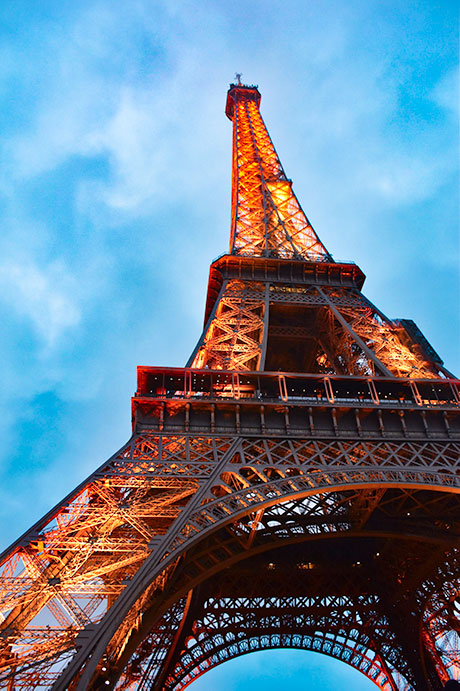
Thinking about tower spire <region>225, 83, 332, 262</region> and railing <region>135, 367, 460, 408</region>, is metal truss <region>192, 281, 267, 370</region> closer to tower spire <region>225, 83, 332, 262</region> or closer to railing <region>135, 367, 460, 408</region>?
railing <region>135, 367, 460, 408</region>

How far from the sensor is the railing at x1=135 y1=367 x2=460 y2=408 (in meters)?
18.3

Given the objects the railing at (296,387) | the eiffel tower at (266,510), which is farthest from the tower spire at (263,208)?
the railing at (296,387)

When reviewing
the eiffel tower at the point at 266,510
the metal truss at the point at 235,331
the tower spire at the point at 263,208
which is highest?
the tower spire at the point at 263,208

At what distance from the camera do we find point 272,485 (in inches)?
554

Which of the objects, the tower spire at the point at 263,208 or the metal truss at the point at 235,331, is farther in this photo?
→ the tower spire at the point at 263,208

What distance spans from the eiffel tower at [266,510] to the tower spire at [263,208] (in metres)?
0.28

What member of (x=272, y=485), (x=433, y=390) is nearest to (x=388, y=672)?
(x=433, y=390)

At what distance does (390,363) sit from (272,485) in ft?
34.0

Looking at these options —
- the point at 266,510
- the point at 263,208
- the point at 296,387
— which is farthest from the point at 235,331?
the point at 263,208

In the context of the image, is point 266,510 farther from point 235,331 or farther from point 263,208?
point 263,208

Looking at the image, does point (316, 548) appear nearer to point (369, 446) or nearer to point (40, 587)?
point (369, 446)

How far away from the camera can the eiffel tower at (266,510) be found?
36.2 feet

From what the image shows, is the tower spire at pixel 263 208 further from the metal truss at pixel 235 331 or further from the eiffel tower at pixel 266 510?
the metal truss at pixel 235 331

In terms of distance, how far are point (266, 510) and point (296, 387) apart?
512cm
